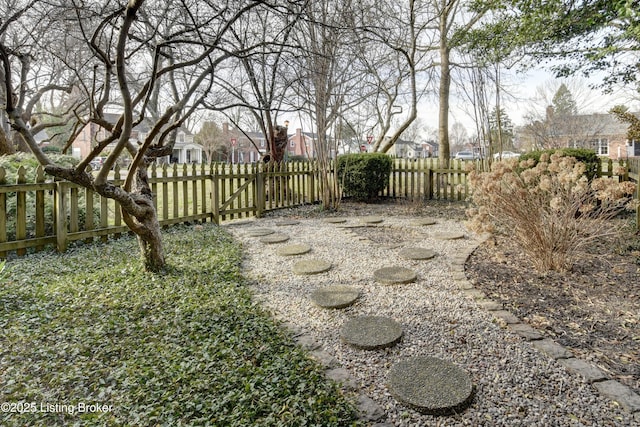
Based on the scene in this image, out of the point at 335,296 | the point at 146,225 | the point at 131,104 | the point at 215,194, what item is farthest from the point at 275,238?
the point at 131,104

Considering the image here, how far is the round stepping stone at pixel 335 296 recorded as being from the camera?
9.35 ft

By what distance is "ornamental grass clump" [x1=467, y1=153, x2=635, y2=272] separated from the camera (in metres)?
3.27

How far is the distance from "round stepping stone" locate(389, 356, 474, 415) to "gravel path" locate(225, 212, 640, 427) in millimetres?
35

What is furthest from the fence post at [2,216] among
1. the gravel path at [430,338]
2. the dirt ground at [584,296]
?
the dirt ground at [584,296]

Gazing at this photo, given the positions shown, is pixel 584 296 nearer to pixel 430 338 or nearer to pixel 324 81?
pixel 430 338

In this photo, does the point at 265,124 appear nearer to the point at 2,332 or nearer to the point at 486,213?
the point at 486,213

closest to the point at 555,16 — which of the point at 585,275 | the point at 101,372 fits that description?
the point at 585,275

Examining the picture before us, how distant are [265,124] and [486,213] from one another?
6.73m

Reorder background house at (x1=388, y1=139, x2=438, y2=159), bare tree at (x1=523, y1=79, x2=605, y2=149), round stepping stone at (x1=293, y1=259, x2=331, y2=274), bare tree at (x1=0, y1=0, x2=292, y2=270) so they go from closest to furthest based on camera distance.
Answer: bare tree at (x1=0, y1=0, x2=292, y2=270) < round stepping stone at (x1=293, y1=259, x2=331, y2=274) < bare tree at (x1=523, y1=79, x2=605, y2=149) < background house at (x1=388, y1=139, x2=438, y2=159)

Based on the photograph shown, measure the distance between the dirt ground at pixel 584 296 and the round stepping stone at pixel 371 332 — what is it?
0.96 m

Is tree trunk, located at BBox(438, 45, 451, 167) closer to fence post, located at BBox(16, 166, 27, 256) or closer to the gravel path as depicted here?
the gravel path

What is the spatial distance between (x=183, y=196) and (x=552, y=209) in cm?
496

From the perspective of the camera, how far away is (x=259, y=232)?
5.51 metres

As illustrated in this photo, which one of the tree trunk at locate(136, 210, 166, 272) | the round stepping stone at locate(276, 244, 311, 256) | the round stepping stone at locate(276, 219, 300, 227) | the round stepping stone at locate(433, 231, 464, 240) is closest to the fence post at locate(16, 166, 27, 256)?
the tree trunk at locate(136, 210, 166, 272)
